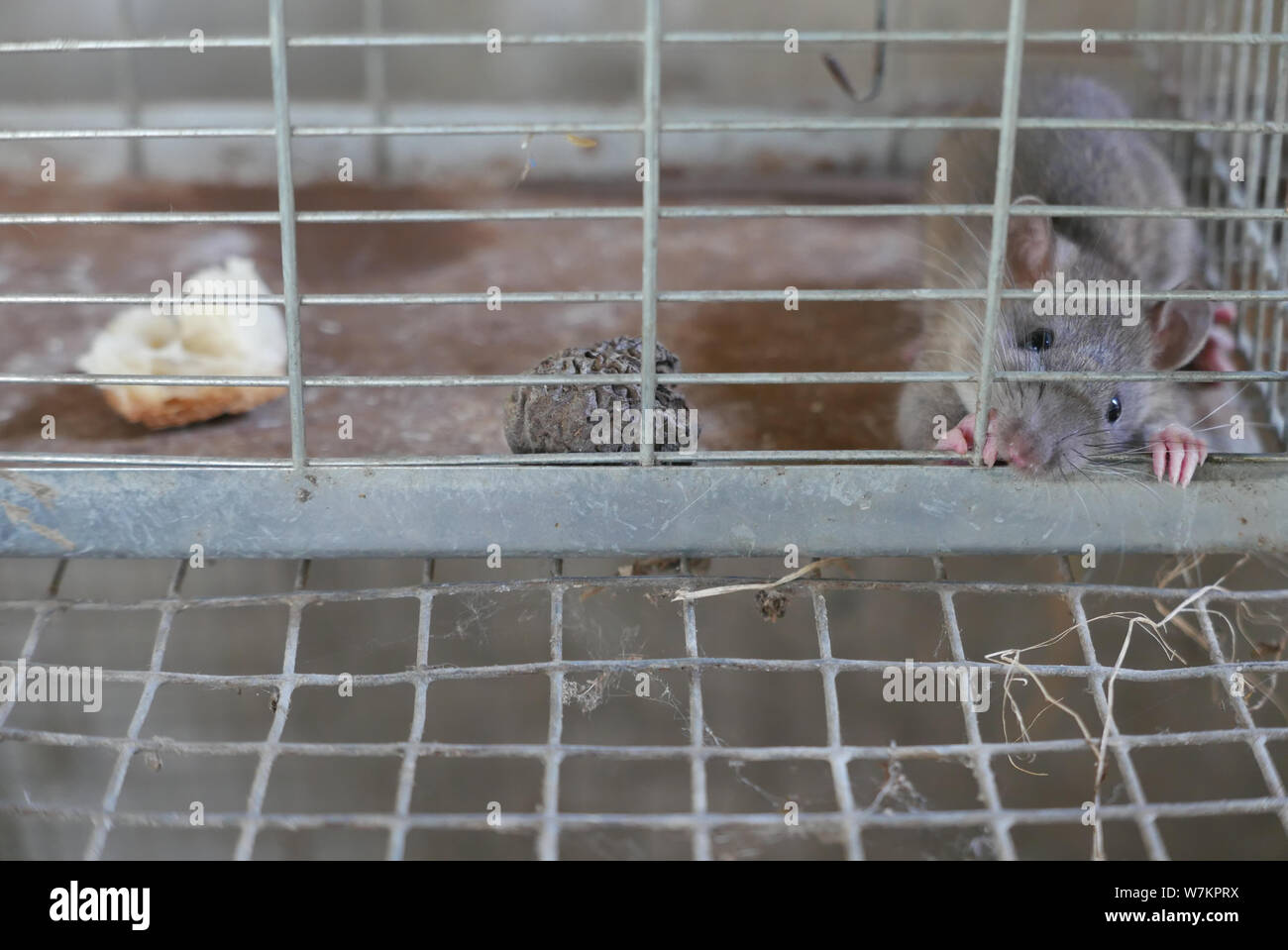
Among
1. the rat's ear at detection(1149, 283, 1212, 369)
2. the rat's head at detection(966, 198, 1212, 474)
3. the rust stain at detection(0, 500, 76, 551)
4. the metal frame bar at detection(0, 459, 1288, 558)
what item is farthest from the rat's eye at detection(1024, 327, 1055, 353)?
the rust stain at detection(0, 500, 76, 551)

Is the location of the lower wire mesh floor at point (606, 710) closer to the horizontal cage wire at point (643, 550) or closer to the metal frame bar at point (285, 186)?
the horizontal cage wire at point (643, 550)

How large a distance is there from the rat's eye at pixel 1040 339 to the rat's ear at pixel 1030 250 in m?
0.14

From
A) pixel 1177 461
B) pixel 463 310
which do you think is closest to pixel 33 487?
pixel 463 310

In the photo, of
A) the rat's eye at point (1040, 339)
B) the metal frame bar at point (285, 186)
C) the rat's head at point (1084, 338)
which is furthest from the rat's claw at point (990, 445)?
the metal frame bar at point (285, 186)

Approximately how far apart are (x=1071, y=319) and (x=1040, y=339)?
86mm

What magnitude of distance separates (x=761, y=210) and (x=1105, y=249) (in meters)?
1.95

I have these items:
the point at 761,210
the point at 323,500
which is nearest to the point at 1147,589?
the point at 761,210

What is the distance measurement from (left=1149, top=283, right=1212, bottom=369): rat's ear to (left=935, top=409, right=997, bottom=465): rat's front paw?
545 millimetres

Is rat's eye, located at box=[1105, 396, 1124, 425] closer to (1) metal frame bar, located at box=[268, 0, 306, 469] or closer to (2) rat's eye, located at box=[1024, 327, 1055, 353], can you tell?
(2) rat's eye, located at box=[1024, 327, 1055, 353]

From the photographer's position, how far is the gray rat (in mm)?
2525

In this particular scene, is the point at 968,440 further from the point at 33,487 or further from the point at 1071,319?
the point at 33,487

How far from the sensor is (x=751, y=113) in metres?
5.18

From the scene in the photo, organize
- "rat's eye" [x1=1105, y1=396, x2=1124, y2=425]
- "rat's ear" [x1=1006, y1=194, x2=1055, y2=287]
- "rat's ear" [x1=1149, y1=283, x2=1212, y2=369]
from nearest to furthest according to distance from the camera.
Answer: "rat's eye" [x1=1105, y1=396, x2=1124, y2=425] < "rat's ear" [x1=1149, y1=283, x2=1212, y2=369] < "rat's ear" [x1=1006, y1=194, x2=1055, y2=287]

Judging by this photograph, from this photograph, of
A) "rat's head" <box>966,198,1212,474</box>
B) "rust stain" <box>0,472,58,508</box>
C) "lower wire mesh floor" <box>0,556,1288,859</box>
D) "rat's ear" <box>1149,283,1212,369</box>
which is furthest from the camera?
"lower wire mesh floor" <box>0,556,1288,859</box>
